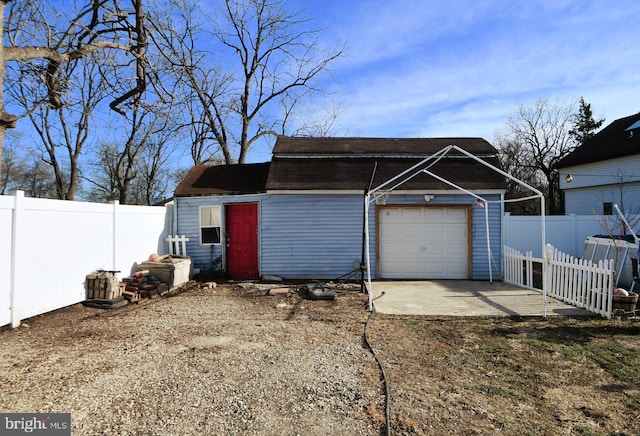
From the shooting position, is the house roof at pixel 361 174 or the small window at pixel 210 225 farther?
the small window at pixel 210 225

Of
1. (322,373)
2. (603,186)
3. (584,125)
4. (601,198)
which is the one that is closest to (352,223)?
(322,373)

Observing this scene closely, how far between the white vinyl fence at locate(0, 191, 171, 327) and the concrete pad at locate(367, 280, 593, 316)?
5.73m

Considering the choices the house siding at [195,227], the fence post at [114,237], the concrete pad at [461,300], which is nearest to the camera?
the concrete pad at [461,300]

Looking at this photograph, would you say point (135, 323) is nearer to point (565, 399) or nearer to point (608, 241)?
point (565, 399)

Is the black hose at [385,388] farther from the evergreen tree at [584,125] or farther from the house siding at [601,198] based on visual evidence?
the evergreen tree at [584,125]

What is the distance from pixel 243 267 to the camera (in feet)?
34.5

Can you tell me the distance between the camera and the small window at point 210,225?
1054cm

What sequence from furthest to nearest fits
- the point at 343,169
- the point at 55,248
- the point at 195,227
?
the point at 195,227 < the point at 343,169 < the point at 55,248

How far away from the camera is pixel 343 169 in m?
10.3

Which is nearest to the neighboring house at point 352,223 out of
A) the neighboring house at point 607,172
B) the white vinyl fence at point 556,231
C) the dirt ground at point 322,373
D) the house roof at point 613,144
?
the dirt ground at point 322,373

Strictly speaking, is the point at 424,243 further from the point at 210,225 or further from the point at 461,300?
the point at 210,225

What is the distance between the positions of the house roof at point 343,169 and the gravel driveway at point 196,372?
4.23m

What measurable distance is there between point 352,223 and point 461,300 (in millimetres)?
3525

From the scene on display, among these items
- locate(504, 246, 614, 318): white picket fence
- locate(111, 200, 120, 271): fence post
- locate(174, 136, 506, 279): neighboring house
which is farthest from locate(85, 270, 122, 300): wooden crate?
locate(504, 246, 614, 318): white picket fence
